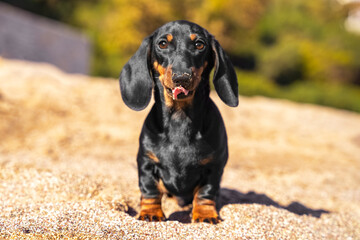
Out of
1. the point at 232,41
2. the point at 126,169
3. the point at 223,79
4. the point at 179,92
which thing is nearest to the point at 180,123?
the point at 179,92

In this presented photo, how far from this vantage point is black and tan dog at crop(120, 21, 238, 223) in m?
2.49

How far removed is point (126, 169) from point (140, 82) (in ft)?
7.86

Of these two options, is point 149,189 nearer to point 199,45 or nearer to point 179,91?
point 179,91

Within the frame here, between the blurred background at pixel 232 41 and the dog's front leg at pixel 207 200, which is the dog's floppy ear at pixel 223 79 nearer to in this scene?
the dog's front leg at pixel 207 200

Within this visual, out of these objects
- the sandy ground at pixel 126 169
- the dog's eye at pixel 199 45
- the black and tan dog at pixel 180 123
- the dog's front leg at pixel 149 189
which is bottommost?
the sandy ground at pixel 126 169

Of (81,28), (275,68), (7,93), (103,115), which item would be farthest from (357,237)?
(81,28)

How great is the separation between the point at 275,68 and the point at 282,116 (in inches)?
466

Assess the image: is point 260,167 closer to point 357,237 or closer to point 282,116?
point 357,237

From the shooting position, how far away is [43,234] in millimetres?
1947

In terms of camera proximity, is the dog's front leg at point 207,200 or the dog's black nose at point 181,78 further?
the dog's front leg at point 207,200

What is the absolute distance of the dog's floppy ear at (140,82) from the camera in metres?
2.60

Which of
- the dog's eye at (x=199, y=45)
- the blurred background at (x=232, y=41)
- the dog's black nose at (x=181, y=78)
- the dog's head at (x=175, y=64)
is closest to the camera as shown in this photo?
the dog's black nose at (x=181, y=78)

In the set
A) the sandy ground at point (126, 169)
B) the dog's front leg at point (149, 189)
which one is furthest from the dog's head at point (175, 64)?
the sandy ground at point (126, 169)

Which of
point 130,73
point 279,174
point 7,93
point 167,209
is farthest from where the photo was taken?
point 7,93
